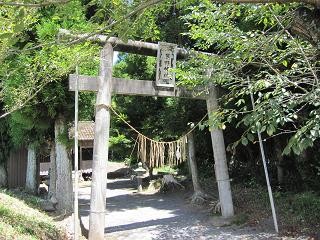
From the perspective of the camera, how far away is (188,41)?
520 inches

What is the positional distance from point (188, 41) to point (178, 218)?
6012 mm

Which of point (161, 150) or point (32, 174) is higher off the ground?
point (161, 150)

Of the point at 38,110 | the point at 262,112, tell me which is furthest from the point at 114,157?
the point at 262,112

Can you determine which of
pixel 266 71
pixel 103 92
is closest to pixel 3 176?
pixel 103 92

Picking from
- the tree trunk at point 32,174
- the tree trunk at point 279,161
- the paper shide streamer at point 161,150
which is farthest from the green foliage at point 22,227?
the tree trunk at point 279,161

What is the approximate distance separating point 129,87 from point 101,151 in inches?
63.5

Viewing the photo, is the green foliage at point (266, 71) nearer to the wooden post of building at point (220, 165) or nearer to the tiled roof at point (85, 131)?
the wooden post of building at point (220, 165)

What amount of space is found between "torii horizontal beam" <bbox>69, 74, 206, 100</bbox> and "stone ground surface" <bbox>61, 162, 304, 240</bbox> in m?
2.99

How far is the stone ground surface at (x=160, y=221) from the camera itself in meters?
8.24

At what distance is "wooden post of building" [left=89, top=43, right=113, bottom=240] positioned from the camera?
7.55m

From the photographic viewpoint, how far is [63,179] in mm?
10188

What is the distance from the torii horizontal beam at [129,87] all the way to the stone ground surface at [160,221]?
2991mm

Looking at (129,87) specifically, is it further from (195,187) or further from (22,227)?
(195,187)

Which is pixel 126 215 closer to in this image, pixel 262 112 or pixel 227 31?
pixel 227 31
